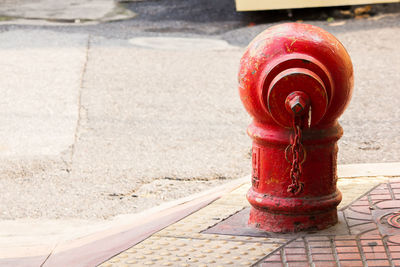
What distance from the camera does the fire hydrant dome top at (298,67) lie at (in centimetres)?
336

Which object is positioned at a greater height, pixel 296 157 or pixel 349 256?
pixel 296 157

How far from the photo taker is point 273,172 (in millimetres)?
3555

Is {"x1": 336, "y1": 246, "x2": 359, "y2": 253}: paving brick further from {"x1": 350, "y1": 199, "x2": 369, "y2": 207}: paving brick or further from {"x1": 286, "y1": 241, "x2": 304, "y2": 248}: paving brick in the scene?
{"x1": 350, "y1": 199, "x2": 369, "y2": 207}: paving brick

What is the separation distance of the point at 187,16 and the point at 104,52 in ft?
15.2

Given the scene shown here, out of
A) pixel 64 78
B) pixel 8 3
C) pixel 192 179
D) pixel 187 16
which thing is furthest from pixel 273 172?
pixel 8 3

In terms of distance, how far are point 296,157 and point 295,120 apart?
181mm

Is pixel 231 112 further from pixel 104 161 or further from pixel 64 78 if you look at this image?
pixel 64 78

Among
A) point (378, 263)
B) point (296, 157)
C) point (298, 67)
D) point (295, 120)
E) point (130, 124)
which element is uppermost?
point (298, 67)

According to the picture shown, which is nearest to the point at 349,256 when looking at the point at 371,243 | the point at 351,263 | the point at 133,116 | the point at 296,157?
the point at 351,263

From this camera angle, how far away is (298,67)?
3361 mm

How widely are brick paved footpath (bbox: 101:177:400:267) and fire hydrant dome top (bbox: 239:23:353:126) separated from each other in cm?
58

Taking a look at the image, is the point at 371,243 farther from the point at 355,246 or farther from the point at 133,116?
the point at 133,116

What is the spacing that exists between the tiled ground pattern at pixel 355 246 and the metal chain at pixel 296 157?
0.90 ft

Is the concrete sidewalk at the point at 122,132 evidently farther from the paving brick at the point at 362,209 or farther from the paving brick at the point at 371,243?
the paving brick at the point at 371,243
